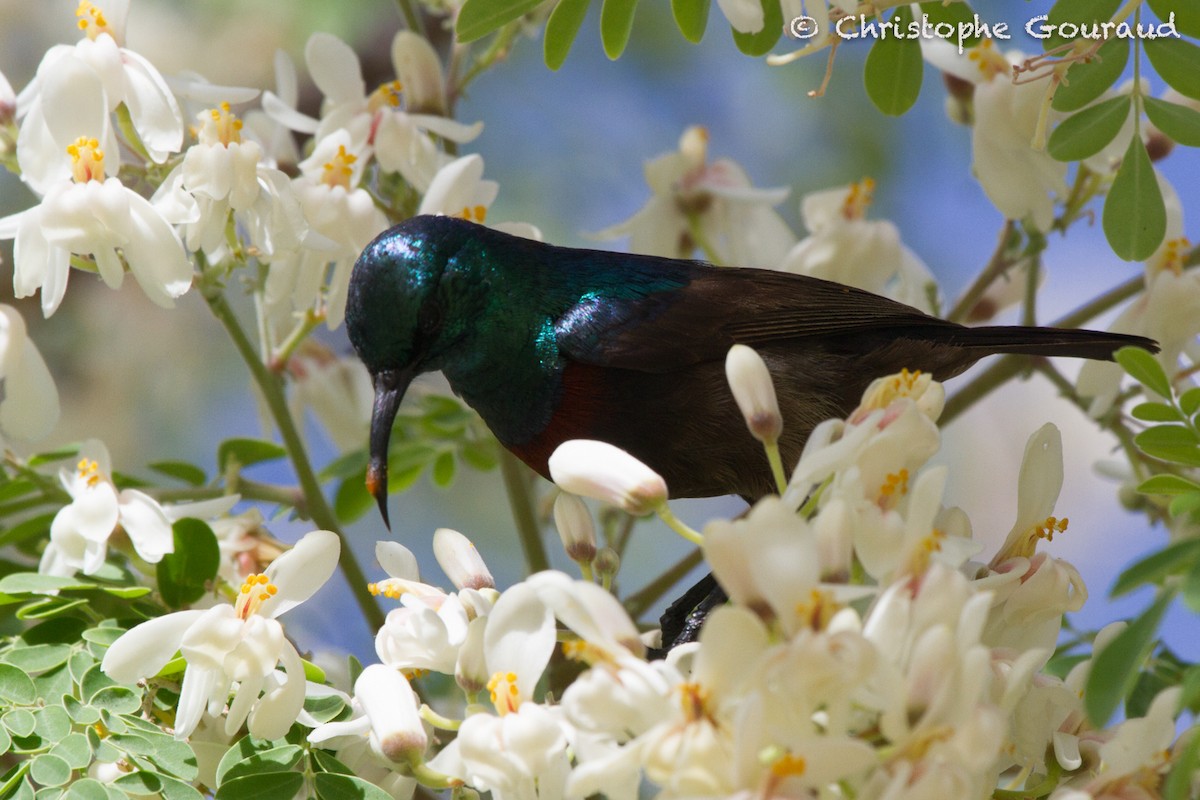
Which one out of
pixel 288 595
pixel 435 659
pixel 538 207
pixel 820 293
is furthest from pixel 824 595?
pixel 538 207

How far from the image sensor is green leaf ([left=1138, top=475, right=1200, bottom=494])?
1740 mm

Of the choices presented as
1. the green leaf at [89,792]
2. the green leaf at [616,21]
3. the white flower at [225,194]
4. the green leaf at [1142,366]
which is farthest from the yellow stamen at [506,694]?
the green leaf at [616,21]

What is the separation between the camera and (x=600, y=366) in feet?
7.52

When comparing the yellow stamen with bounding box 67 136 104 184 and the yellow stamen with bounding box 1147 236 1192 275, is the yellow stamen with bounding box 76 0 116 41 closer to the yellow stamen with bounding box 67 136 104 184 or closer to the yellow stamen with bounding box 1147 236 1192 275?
the yellow stamen with bounding box 67 136 104 184

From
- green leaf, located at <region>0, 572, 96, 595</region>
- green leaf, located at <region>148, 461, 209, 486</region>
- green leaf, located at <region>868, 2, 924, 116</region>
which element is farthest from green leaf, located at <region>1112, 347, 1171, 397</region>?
green leaf, located at <region>148, 461, 209, 486</region>

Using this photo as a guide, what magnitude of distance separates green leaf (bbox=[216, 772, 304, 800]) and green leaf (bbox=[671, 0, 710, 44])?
3.93ft

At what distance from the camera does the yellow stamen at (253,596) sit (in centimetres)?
166

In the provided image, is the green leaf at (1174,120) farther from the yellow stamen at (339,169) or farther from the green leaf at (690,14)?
the yellow stamen at (339,169)

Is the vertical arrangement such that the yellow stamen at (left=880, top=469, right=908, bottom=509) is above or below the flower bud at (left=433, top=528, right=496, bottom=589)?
above

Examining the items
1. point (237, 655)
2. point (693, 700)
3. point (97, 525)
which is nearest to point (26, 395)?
point (97, 525)

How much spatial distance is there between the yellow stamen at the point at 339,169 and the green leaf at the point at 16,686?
991 millimetres

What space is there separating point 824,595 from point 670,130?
13.8ft

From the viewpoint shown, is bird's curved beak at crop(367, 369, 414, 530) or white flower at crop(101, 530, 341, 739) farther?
bird's curved beak at crop(367, 369, 414, 530)

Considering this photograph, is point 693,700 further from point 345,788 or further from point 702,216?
point 702,216
